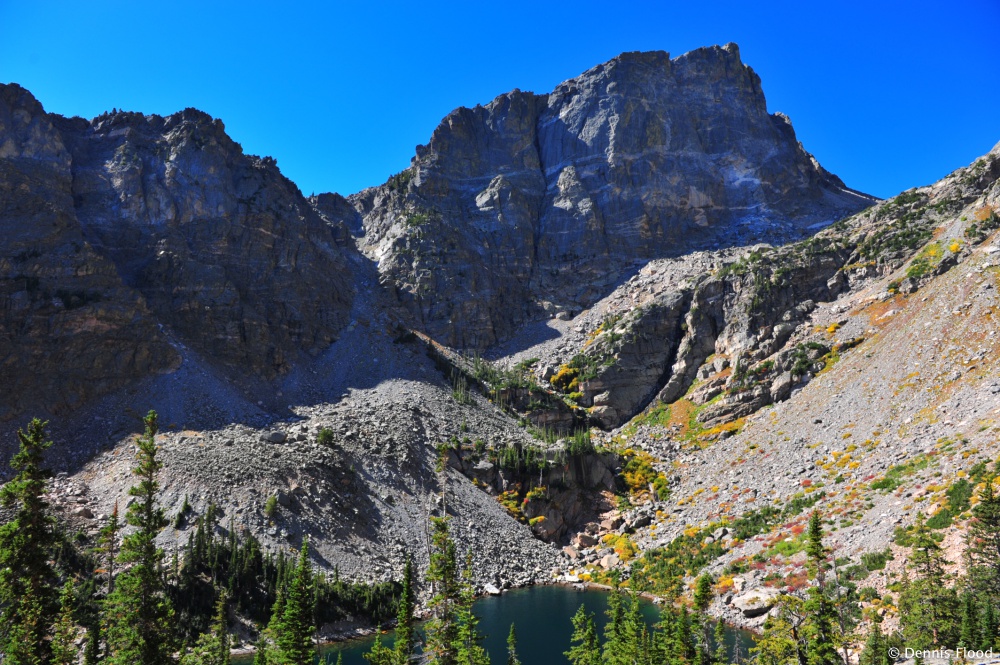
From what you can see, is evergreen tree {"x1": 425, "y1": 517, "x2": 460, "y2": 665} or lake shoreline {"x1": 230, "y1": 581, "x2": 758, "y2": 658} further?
lake shoreline {"x1": 230, "y1": 581, "x2": 758, "y2": 658}

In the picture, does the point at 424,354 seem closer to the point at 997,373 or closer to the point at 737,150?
the point at 997,373

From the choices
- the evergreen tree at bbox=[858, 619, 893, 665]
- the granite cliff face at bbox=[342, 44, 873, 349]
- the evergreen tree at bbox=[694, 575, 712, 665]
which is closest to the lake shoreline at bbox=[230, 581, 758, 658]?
the evergreen tree at bbox=[694, 575, 712, 665]

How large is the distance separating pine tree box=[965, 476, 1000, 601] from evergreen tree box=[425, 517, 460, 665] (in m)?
32.9

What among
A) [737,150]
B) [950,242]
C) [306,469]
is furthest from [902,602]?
[737,150]

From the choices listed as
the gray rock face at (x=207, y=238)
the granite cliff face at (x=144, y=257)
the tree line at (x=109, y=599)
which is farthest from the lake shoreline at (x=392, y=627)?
the gray rock face at (x=207, y=238)

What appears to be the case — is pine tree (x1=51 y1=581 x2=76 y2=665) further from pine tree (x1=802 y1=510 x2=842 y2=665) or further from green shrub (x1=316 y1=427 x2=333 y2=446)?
green shrub (x1=316 y1=427 x2=333 y2=446)

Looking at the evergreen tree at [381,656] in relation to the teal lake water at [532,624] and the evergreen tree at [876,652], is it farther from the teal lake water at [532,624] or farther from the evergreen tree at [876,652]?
the evergreen tree at [876,652]

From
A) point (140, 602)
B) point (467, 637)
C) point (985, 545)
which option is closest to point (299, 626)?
point (467, 637)

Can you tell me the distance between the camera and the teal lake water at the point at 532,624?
53031mm

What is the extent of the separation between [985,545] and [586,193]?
14697 cm

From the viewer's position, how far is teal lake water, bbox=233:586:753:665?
2088 inches

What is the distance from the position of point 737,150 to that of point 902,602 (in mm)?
163969

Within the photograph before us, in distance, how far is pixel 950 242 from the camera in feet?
330

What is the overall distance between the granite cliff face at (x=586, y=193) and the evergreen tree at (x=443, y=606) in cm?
11338
